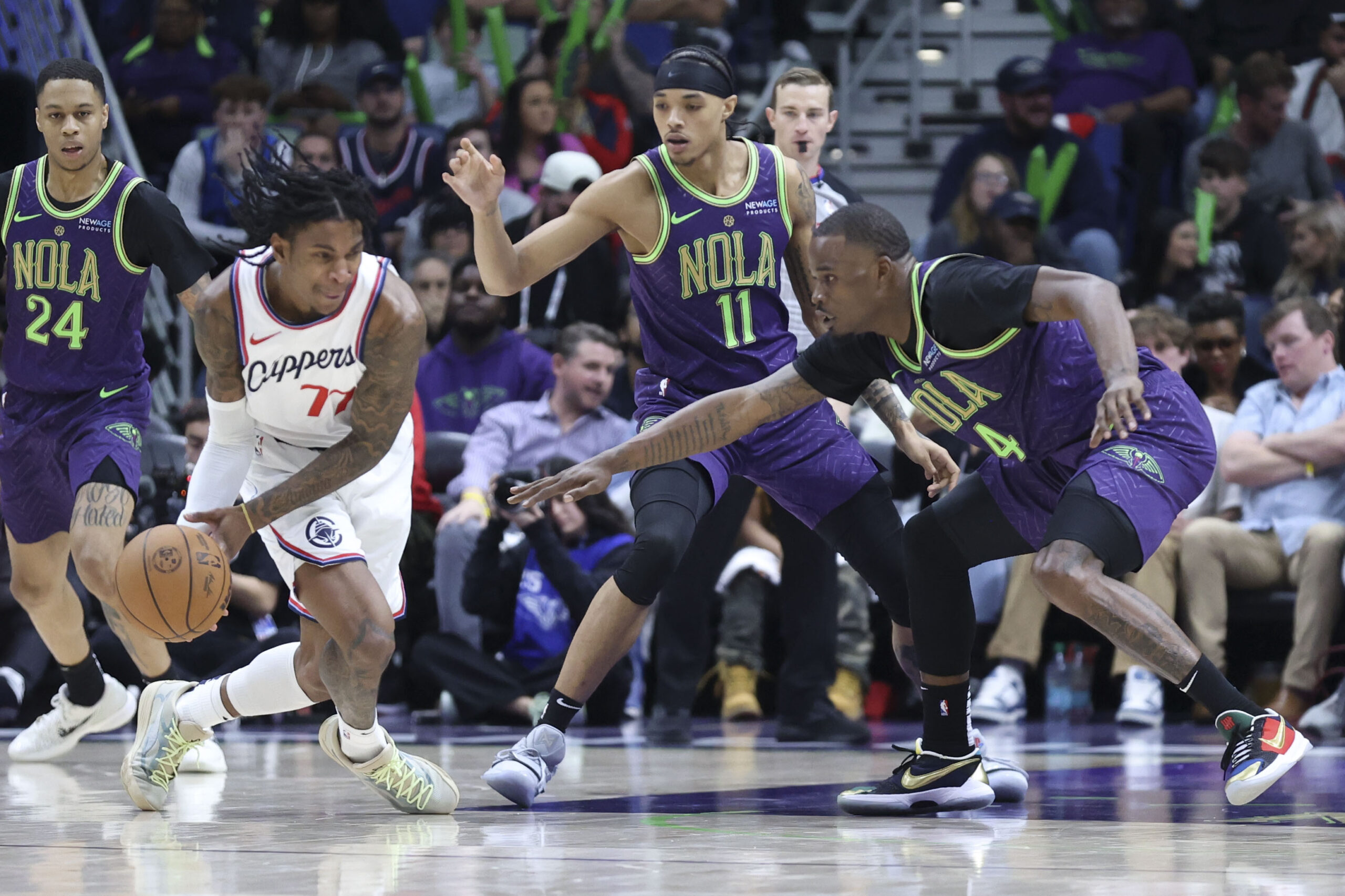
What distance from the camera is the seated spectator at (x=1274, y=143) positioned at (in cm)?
1053

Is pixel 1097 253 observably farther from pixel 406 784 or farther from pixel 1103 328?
pixel 406 784

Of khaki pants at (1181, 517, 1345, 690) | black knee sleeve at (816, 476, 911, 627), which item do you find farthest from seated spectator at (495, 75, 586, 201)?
black knee sleeve at (816, 476, 911, 627)

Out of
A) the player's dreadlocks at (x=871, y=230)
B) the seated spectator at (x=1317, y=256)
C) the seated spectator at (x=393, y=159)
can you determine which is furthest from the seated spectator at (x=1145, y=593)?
the seated spectator at (x=393, y=159)

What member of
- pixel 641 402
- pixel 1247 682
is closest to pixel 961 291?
pixel 641 402

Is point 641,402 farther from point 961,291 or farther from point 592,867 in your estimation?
point 592,867

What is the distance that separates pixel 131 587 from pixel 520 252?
148 cm

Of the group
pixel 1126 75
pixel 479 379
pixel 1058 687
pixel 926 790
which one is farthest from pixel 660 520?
pixel 1126 75

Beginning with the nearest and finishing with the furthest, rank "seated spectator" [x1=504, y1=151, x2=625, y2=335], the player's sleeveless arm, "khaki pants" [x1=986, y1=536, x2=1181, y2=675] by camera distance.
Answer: the player's sleeveless arm < "khaki pants" [x1=986, y1=536, x2=1181, y2=675] < "seated spectator" [x1=504, y1=151, x2=625, y2=335]

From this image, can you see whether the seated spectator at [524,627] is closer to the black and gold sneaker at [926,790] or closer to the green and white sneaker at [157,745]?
the green and white sneaker at [157,745]

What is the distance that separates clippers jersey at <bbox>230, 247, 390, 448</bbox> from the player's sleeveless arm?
5 centimetres

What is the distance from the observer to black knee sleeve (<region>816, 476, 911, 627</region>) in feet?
17.1

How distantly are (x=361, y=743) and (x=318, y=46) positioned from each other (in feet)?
28.7

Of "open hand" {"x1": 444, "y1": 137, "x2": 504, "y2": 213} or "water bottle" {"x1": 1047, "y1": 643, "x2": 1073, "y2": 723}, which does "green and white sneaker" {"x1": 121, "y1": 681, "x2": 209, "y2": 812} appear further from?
A: "water bottle" {"x1": 1047, "y1": 643, "x2": 1073, "y2": 723}

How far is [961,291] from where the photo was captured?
4395 mm
